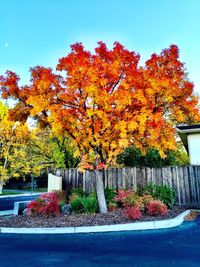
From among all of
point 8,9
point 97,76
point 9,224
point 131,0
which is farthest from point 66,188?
point 131,0

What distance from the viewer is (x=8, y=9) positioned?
1283cm

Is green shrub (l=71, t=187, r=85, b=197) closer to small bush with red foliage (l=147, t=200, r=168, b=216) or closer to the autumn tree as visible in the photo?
the autumn tree

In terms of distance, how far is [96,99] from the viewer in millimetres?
8898

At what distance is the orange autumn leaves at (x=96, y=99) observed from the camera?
29.6 ft

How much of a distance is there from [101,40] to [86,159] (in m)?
5.17

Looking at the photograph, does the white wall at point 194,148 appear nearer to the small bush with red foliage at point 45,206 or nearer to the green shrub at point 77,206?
the green shrub at point 77,206

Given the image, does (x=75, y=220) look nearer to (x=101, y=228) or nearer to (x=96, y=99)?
(x=101, y=228)

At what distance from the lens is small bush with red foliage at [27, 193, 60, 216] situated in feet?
30.5

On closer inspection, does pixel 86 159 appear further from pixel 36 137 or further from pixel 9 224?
pixel 36 137

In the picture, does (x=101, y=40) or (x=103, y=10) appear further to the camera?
(x=103, y=10)

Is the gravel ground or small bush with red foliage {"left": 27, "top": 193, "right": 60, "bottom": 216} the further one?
small bush with red foliage {"left": 27, "top": 193, "right": 60, "bottom": 216}

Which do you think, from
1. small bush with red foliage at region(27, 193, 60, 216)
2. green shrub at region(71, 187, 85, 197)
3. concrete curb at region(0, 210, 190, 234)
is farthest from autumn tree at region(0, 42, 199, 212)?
green shrub at region(71, 187, 85, 197)

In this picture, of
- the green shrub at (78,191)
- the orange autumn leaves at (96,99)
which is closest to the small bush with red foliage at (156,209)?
the orange autumn leaves at (96,99)

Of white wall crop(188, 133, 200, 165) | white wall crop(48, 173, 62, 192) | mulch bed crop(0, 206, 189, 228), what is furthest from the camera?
white wall crop(48, 173, 62, 192)
